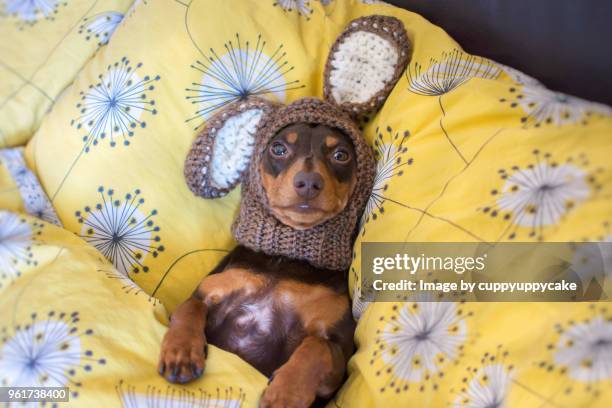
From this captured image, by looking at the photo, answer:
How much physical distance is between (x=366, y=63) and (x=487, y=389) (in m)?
0.95

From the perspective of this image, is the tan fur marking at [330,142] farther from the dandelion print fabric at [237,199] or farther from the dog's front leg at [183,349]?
the dog's front leg at [183,349]

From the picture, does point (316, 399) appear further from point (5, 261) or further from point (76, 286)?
point (5, 261)

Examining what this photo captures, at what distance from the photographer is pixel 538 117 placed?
1.16 metres

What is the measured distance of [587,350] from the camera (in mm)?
917

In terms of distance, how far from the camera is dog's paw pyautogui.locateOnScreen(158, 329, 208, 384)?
120cm

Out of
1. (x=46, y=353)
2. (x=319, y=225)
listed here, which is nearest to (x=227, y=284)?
(x=319, y=225)

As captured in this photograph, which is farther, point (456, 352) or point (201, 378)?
point (201, 378)

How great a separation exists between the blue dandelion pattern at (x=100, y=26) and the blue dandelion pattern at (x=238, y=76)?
1.26ft

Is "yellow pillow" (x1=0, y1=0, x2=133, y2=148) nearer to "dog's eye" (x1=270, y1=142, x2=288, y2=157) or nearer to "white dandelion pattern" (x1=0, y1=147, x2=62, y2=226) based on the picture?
"white dandelion pattern" (x1=0, y1=147, x2=62, y2=226)

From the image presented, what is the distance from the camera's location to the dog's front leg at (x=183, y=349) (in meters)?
1.20

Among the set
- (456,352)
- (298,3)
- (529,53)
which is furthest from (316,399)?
(298,3)

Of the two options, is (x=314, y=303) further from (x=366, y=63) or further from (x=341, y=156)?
(x=366, y=63)

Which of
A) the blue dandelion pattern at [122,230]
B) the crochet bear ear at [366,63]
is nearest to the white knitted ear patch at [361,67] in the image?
the crochet bear ear at [366,63]

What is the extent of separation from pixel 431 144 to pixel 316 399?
→ 0.67 meters
